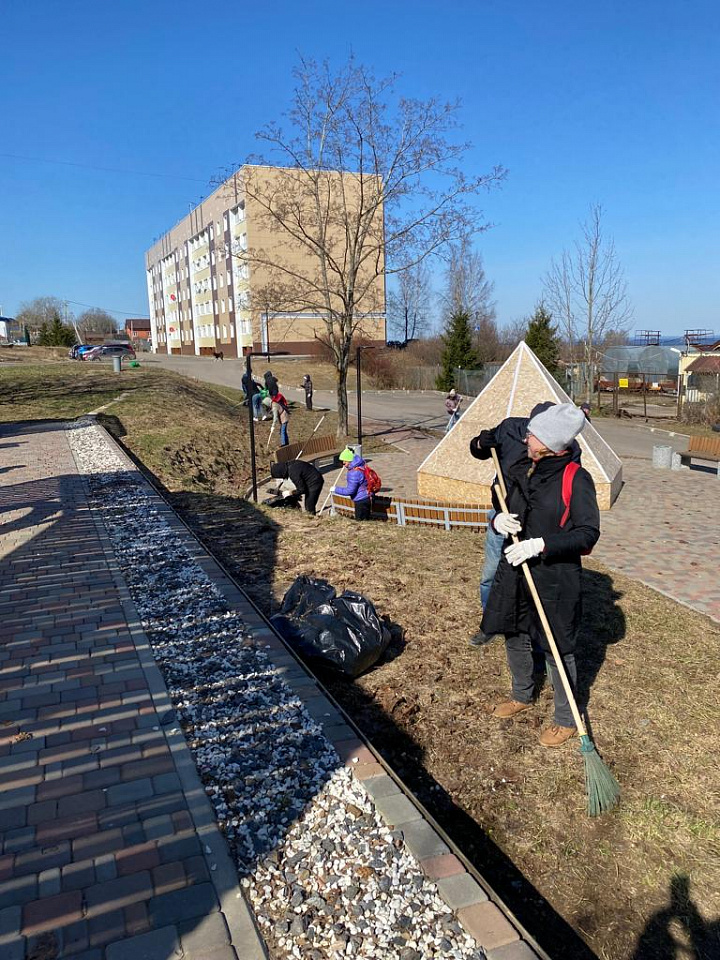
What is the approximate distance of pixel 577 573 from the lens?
3.51 meters

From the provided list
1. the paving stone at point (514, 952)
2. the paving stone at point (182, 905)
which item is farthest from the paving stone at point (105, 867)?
the paving stone at point (514, 952)

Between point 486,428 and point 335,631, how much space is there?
712 centimetres

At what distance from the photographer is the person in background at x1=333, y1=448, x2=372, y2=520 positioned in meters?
9.30

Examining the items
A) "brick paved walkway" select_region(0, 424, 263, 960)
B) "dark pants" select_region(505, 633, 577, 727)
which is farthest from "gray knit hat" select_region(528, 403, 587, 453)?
"brick paved walkway" select_region(0, 424, 263, 960)

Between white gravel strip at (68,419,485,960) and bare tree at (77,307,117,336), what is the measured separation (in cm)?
9982

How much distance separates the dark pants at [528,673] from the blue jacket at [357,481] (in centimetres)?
544

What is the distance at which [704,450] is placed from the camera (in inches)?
543

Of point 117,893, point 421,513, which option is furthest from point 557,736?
point 421,513

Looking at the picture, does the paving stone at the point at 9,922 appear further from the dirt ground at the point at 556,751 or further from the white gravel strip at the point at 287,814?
the dirt ground at the point at 556,751

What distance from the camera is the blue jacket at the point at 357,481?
30.5 ft

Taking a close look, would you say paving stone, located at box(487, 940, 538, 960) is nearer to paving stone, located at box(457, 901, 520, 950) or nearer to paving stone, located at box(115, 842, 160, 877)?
paving stone, located at box(457, 901, 520, 950)

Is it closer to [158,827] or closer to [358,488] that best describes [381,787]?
[158,827]

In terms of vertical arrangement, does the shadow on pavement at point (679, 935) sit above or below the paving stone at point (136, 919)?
below

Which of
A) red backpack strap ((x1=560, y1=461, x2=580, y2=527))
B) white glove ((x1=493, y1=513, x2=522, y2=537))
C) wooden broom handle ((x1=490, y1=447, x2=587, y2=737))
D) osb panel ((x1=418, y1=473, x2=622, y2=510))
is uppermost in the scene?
red backpack strap ((x1=560, y1=461, x2=580, y2=527))
